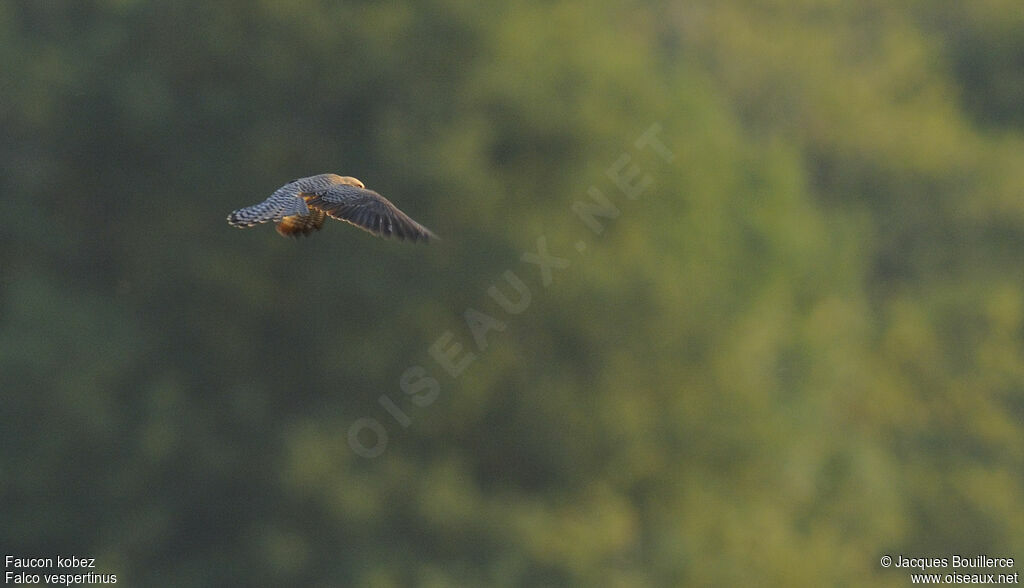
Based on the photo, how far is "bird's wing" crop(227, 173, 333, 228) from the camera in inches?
318

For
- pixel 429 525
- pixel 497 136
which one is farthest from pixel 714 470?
pixel 497 136

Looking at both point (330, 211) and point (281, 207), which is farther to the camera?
point (330, 211)

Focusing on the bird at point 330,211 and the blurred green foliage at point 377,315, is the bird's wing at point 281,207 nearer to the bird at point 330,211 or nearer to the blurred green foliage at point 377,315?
the bird at point 330,211

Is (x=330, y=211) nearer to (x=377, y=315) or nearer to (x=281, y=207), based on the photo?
(x=281, y=207)

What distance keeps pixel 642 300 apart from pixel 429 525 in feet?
13.6

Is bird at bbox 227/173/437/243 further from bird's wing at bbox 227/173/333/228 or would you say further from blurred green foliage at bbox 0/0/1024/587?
blurred green foliage at bbox 0/0/1024/587

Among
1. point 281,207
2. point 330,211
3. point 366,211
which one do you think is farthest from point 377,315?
point 281,207

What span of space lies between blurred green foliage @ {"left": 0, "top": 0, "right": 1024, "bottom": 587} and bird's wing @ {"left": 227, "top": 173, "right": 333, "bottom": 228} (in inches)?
383

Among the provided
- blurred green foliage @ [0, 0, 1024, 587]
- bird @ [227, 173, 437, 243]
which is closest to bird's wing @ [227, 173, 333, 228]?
bird @ [227, 173, 437, 243]

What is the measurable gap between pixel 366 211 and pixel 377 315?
11088 millimetres

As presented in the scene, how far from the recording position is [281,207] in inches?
333

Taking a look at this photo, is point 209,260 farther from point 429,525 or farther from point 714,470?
point 714,470

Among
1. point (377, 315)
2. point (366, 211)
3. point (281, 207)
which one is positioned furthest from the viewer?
point (377, 315)

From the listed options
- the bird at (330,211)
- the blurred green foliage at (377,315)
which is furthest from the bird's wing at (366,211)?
the blurred green foliage at (377,315)
